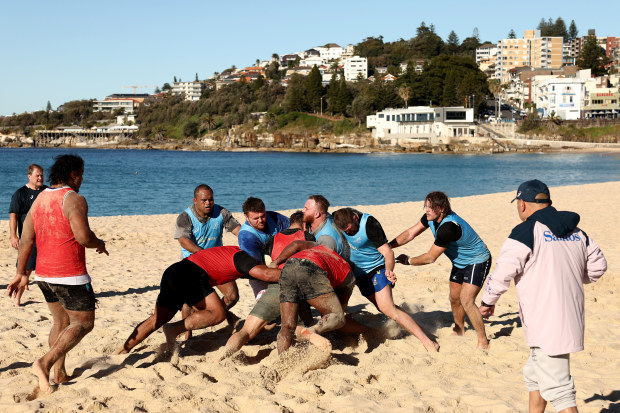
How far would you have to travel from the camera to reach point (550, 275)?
153 inches

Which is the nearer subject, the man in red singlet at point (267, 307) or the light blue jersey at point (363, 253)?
the man in red singlet at point (267, 307)

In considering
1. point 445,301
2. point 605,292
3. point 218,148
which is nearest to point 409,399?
point 445,301

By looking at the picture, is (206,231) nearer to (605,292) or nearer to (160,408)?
(160,408)

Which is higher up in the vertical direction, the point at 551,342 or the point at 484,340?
the point at 551,342

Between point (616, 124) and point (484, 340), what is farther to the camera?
point (616, 124)

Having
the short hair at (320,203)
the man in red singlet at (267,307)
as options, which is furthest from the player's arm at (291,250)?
the short hair at (320,203)

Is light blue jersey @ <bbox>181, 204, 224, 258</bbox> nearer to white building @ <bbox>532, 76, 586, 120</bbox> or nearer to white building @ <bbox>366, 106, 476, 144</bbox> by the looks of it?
white building @ <bbox>366, 106, 476, 144</bbox>

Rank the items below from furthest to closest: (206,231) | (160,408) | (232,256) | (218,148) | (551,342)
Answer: (218,148) < (206,231) < (232,256) < (160,408) < (551,342)

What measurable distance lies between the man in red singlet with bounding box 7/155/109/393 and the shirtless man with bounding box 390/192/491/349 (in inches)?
122

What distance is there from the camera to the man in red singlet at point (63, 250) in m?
4.95

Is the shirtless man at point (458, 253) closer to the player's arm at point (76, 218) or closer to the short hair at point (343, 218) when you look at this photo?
the short hair at point (343, 218)

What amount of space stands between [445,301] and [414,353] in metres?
2.82

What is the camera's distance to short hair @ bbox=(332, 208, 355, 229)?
6.04 meters

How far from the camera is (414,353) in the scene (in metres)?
6.19
